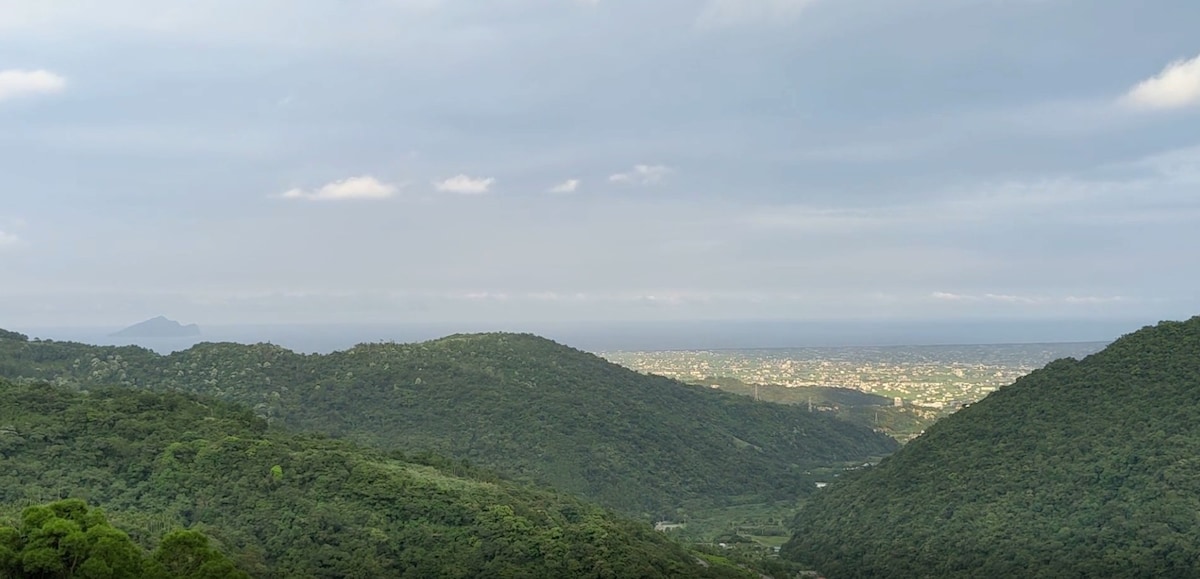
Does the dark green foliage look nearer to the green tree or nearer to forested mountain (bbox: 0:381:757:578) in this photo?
the green tree

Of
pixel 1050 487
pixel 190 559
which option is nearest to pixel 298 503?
pixel 190 559

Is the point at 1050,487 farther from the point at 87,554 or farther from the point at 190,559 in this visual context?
the point at 87,554

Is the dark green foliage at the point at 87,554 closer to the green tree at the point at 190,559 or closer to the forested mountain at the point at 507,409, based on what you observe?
the green tree at the point at 190,559

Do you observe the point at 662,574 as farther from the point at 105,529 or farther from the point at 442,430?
the point at 442,430

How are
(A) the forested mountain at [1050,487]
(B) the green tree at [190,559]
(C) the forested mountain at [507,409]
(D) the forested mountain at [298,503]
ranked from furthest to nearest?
(C) the forested mountain at [507,409] → (A) the forested mountain at [1050,487] → (D) the forested mountain at [298,503] → (B) the green tree at [190,559]

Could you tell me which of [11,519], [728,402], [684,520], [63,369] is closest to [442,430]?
[684,520]

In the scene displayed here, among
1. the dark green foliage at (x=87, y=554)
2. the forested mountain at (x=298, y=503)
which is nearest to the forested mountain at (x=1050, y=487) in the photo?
the forested mountain at (x=298, y=503)
